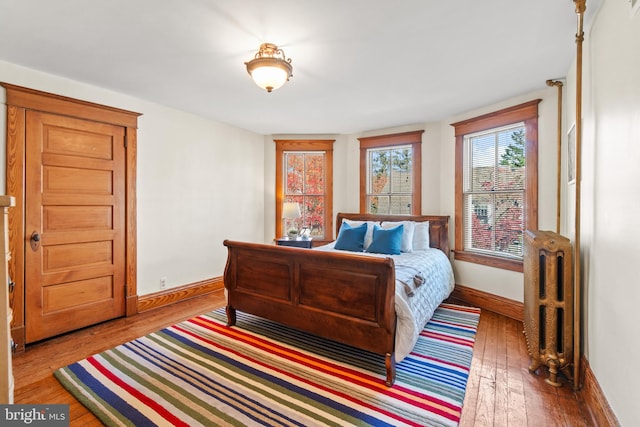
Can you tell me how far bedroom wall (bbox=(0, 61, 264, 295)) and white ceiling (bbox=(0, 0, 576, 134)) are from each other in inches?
7.7

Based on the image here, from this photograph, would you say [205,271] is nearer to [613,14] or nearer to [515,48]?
[515,48]

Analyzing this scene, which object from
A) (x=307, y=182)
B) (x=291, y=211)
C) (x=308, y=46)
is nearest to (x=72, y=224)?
(x=291, y=211)

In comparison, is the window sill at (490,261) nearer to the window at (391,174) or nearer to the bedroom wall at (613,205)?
the window at (391,174)

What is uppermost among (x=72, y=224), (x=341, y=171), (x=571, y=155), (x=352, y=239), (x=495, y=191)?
(x=341, y=171)

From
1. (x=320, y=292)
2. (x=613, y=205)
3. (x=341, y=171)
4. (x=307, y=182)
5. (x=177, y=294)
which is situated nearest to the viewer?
(x=613, y=205)

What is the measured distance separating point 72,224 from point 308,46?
2776 mm

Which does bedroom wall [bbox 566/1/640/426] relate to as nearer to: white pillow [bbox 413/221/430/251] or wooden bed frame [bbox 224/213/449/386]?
wooden bed frame [bbox 224/213/449/386]

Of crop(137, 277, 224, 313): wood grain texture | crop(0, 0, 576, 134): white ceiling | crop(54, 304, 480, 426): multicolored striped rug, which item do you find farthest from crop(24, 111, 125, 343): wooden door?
crop(54, 304, 480, 426): multicolored striped rug

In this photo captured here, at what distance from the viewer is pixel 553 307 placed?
209 centimetres

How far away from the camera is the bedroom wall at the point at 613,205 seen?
1360 millimetres

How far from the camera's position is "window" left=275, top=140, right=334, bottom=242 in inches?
195

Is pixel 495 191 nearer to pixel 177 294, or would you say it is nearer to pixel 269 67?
pixel 269 67

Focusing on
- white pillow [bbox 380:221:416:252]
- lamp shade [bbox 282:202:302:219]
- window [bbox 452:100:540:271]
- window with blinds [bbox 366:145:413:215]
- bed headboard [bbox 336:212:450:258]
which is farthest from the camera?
lamp shade [bbox 282:202:302:219]

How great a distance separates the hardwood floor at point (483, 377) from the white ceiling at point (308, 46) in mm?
2428
